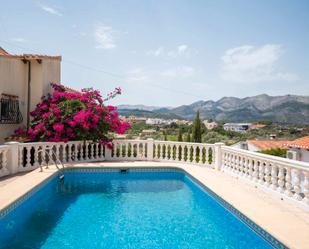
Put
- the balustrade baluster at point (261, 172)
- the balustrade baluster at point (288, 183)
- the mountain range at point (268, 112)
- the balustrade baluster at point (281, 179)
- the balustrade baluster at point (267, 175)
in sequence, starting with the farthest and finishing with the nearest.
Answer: the mountain range at point (268, 112) → the balustrade baluster at point (261, 172) → the balustrade baluster at point (267, 175) → the balustrade baluster at point (281, 179) → the balustrade baluster at point (288, 183)

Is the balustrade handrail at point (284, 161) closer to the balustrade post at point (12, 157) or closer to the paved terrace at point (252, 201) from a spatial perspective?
the paved terrace at point (252, 201)

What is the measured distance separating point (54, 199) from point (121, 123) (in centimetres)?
506

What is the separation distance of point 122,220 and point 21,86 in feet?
27.1

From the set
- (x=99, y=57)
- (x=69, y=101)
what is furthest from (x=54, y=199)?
(x=99, y=57)

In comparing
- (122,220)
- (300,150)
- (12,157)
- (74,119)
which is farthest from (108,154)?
(300,150)

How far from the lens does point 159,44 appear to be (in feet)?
63.0

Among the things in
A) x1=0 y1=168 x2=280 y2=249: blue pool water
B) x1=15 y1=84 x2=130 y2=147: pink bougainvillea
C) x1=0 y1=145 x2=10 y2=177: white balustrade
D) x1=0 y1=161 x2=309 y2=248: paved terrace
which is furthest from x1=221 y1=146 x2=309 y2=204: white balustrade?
x1=0 y1=145 x2=10 y2=177: white balustrade

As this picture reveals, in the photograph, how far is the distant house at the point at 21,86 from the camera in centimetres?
1057

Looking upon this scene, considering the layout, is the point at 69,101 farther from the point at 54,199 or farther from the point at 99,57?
the point at 99,57

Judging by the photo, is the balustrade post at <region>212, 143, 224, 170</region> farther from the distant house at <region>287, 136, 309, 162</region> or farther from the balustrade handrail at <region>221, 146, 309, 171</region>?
the distant house at <region>287, 136, 309, 162</region>

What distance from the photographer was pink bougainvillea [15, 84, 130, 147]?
34.0 ft

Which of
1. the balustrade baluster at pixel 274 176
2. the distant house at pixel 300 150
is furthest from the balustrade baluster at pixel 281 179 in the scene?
the distant house at pixel 300 150

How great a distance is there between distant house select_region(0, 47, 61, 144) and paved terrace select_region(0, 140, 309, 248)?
6.07 ft

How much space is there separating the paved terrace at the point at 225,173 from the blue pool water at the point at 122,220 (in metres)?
0.37
